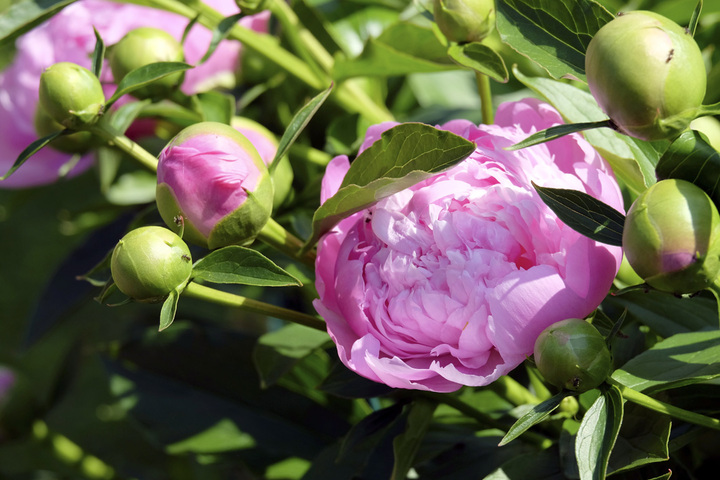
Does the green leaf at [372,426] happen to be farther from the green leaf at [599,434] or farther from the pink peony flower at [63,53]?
the pink peony flower at [63,53]

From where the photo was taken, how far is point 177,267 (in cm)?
29

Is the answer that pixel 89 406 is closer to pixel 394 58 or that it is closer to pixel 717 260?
pixel 394 58

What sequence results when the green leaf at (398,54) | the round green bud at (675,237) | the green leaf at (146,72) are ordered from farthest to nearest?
1. the green leaf at (398,54)
2. the green leaf at (146,72)
3. the round green bud at (675,237)

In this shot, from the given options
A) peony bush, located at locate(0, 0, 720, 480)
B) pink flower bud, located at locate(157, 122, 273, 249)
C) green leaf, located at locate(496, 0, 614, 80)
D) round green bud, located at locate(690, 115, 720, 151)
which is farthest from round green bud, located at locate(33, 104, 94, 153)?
round green bud, located at locate(690, 115, 720, 151)

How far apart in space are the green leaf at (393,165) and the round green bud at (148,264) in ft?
0.21

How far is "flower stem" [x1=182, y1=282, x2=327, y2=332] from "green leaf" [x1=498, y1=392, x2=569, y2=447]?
0.11 metres

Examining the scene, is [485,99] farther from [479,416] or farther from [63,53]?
[63,53]

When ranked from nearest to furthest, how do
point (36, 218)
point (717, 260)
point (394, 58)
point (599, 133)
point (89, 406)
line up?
point (717, 260), point (599, 133), point (394, 58), point (36, 218), point (89, 406)

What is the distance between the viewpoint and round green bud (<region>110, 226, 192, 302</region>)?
28cm

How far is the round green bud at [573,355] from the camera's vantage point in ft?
0.83

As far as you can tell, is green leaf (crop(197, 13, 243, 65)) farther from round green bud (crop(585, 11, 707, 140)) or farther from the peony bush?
round green bud (crop(585, 11, 707, 140))

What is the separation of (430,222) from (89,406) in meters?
0.85

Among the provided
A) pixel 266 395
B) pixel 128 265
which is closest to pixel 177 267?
pixel 128 265

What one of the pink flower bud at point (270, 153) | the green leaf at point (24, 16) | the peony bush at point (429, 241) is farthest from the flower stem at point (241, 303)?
the green leaf at point (24, 16)
